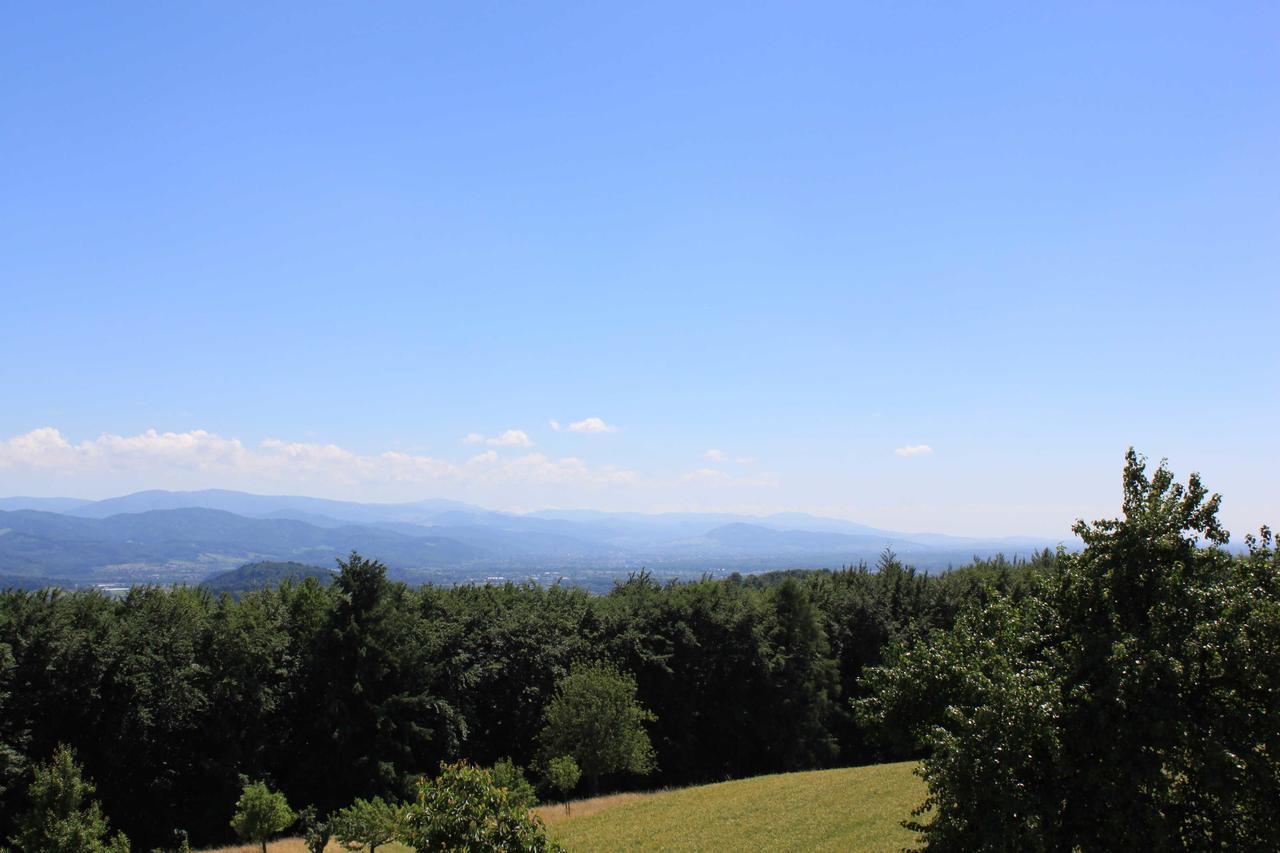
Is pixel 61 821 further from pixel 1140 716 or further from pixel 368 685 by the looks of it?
pixel 1140 716

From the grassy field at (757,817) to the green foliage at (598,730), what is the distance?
7.06ft

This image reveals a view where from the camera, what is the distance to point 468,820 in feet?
42.7

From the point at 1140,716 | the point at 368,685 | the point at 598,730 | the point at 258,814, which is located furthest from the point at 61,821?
the point at 1140,716

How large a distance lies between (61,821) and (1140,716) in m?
30.7

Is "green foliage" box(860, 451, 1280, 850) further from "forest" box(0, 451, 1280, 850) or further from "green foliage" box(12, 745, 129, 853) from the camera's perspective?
"green foliage" box(12, 745, 129, 853)

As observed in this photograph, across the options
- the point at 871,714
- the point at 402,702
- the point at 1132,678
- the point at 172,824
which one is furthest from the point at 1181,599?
the point at 172,824

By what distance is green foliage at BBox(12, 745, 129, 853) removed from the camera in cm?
2366

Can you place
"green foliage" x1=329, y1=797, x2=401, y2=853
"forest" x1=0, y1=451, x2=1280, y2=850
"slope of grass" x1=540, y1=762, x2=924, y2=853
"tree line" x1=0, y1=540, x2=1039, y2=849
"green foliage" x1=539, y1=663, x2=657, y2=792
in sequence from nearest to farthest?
"forest" x1=0, y1=451, x2=1280, y2=850, "green foliage" x1=329, y1=797, x2=401, y2=853, "slope of grass" x1=540, y1=762, x2=924, y2=853, "tree line" x1=0, y1=540, x2=1039, y2=849, "green foliage" x1=539, y1=663, x2=657, y2=792

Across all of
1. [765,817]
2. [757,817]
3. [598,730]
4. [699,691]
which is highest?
[598,730]

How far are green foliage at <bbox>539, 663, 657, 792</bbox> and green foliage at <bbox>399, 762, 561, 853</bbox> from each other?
1101 inches

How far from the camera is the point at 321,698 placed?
4272 centimetres

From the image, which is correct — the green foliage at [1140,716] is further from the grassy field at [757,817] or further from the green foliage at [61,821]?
the green foliage at [61,821]

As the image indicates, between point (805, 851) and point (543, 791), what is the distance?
84.7 ft

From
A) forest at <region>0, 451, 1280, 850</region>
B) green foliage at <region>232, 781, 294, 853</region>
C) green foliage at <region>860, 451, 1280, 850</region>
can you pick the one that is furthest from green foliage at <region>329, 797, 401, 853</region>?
green foliage at <region>860, 451, 1280, 850</region>
